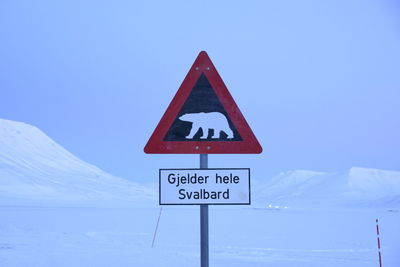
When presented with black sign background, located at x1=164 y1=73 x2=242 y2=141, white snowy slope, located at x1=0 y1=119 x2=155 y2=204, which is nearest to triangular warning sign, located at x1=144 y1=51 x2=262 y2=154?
black sign background, located at x1=164 y1=73 x2=242 y2=141

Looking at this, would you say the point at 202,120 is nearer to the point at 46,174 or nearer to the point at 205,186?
the point at 205,186

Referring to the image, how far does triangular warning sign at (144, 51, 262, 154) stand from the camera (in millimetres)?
4402

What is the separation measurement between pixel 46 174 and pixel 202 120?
460 ft

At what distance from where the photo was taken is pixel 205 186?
4.54m

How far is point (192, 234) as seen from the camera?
62.7ft

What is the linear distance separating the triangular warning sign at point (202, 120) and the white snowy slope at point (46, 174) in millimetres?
96587

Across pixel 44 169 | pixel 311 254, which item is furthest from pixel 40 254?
pixel 44 169

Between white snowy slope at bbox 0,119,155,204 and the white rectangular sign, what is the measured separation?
96.4 metres

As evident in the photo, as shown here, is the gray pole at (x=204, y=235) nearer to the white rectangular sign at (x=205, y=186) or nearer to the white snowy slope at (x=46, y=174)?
the white rectangular sign at (x=205, y=186)

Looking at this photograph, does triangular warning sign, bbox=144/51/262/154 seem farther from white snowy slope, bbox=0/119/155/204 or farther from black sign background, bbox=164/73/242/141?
white snowy slope, bbox=0/119/155/204

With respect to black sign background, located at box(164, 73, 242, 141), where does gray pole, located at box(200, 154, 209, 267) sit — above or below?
below

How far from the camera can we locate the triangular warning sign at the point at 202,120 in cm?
440

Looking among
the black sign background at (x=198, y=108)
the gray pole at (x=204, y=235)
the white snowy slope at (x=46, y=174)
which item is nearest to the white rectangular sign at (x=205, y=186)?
the gray pole at (x=204, y=235)

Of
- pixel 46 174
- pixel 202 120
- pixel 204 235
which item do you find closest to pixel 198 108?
pixel 202 120
